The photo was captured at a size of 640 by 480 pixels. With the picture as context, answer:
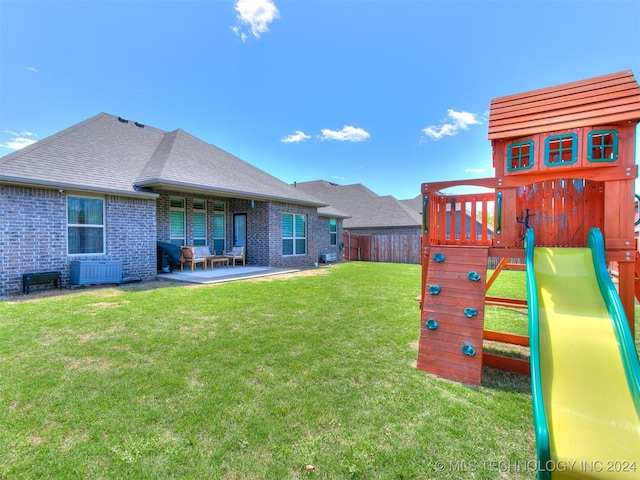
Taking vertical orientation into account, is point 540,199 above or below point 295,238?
above

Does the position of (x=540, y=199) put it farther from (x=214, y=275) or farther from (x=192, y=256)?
(x=192, y=256)

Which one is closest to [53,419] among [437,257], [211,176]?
[437,257]

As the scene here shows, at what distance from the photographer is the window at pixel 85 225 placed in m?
8.36

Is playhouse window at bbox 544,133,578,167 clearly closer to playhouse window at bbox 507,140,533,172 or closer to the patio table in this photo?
playhouse window at bbox 507,140,533,172

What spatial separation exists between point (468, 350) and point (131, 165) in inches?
461

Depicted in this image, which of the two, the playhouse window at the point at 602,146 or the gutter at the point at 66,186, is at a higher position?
the gutter at the point at 66,186

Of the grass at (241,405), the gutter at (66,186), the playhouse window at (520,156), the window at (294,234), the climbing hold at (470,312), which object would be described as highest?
the gutter at (66,186)

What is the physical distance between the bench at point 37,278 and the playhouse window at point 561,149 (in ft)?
35.4

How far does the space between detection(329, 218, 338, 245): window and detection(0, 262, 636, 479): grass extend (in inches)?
534

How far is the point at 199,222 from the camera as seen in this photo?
41.3 ft

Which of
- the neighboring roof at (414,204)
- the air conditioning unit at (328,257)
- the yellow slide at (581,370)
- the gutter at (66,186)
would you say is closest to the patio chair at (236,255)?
the gutter at (66,186)

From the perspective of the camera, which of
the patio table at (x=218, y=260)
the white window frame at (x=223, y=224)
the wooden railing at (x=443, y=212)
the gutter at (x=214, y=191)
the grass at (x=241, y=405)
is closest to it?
the grass at (x=241, y=405)

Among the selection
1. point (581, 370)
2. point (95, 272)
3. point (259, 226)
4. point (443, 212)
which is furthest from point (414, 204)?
point (581, 370)

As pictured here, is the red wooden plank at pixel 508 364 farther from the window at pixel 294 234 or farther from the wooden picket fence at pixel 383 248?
the wooden picket fence at pixel 383 248
